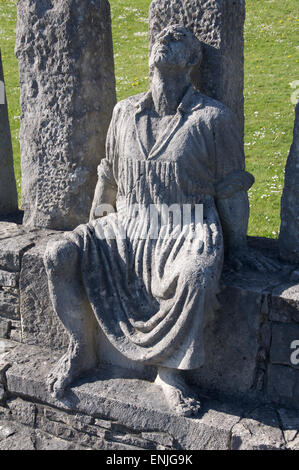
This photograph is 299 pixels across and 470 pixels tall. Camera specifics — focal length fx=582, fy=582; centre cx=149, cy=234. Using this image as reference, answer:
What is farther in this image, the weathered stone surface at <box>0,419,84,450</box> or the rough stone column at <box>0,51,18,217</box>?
the rough stone column at <box>0,51,18,217</box>

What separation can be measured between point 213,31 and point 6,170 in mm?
2196

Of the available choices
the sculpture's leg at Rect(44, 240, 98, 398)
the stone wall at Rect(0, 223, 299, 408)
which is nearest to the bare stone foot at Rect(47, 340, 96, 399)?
the sculpture's leg at Rect(44, 240, 98, 398)

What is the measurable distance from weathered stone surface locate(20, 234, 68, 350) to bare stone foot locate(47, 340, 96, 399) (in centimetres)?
31

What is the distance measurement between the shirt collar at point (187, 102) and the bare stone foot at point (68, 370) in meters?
1.52

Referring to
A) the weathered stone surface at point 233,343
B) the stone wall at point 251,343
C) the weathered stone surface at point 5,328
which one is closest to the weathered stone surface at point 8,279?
the weathered stone surface at point 5,328

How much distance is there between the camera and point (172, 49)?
3342 mm

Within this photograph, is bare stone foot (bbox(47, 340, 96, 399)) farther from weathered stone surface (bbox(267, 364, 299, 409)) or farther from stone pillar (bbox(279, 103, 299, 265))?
stone pillar (bbox(279, 103, 299, 265))

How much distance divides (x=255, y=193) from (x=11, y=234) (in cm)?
302

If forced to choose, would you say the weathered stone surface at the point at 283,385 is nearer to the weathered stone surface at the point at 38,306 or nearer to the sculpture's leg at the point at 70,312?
the sculpture's leg at the point at 70,312

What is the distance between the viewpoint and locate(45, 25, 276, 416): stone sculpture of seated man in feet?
10.9

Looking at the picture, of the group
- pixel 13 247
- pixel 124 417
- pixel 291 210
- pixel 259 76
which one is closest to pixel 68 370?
pixel 124 417
